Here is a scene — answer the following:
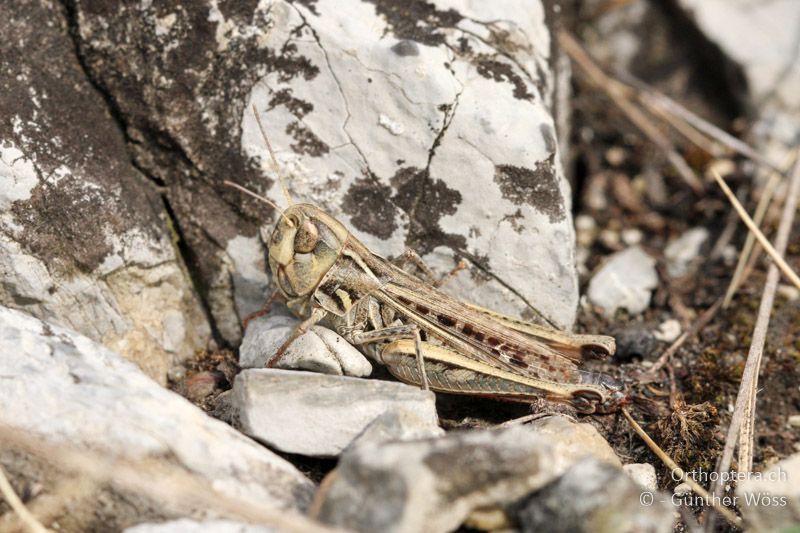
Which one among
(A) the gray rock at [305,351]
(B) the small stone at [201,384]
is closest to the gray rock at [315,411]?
(A) the gray rock at [305,351]

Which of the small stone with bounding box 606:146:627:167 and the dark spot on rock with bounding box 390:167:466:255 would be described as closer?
the dark spot on rock with bounding box 390:167:466:255

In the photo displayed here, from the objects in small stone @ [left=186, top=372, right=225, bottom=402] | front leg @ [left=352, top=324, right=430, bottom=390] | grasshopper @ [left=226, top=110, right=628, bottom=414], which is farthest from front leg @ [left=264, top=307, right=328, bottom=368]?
small stone @ [left=186, top=372, right=225, bottom=402]

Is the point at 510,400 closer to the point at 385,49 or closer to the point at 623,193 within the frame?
the point at 385,49

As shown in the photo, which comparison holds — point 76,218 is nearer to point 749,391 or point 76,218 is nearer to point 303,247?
point 303,247

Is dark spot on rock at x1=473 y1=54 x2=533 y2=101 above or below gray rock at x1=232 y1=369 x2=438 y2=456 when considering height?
above

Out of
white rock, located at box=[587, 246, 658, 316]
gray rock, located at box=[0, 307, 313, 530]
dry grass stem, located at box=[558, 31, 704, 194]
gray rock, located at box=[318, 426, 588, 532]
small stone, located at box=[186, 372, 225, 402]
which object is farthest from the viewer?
dry grass stem, located at box=[558, 31, 704, 194]

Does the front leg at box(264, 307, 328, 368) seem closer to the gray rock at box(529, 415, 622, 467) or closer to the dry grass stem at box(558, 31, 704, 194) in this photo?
the gray rock at box(529, 415, 622, 467)

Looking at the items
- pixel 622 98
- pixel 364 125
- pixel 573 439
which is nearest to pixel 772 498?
pixel 573 439

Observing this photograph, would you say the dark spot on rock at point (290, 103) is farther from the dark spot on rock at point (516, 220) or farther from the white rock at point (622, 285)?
the white rock at point (622, 285)
